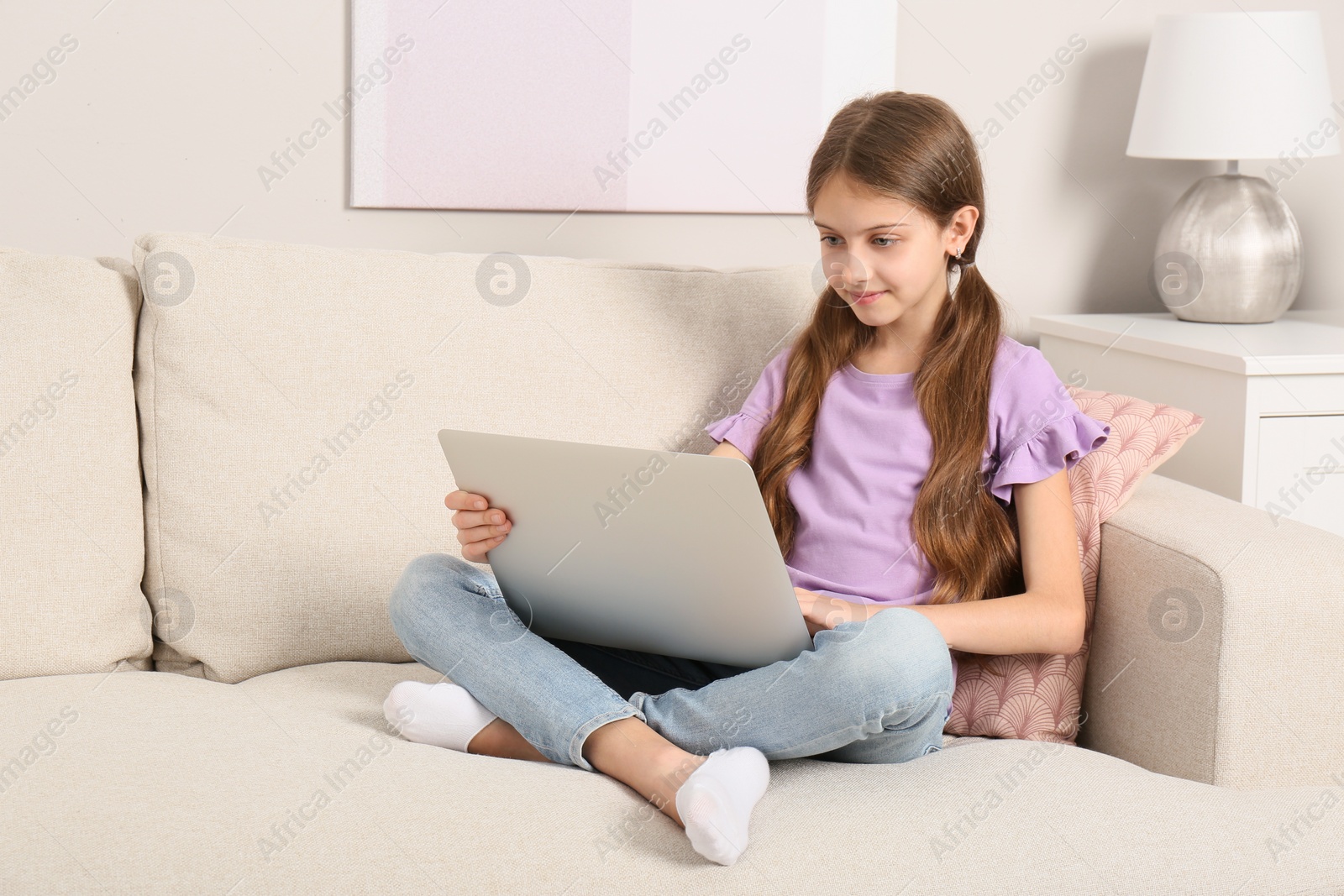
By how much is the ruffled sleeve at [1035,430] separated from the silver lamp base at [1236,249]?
2.82ft

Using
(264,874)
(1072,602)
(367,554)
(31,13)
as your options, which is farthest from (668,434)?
(31,13)

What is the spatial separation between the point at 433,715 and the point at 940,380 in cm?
63

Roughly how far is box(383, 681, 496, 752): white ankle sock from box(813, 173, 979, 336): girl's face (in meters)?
0.58

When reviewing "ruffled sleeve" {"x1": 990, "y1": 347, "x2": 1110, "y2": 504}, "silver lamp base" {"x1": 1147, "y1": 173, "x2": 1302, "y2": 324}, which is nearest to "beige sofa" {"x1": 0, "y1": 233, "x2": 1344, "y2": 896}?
"ruffled sleeve" {"x1": 990, "y1": 347, "x2": 1110, "y2": 504}

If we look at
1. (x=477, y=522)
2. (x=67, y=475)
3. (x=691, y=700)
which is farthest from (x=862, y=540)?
(x=67, y=475)

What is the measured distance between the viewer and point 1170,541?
1.13 meters

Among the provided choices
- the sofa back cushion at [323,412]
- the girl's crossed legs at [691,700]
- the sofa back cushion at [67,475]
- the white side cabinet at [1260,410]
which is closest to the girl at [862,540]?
the girl's crossed legs at [691,700]

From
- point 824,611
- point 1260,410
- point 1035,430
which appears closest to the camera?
point 824,611

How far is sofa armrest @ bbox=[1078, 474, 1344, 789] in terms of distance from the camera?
1.04 meters

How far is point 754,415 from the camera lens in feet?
4.47

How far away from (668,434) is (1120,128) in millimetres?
1258

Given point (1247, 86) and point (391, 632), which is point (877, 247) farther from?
point (1247, 86)

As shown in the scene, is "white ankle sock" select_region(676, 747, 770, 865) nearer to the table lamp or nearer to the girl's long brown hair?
the girl's long brown hair

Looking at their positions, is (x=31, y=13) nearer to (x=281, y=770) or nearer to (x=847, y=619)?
(x=281, y=770)
